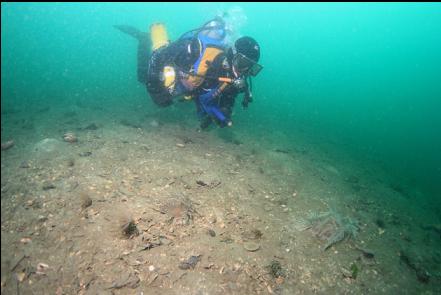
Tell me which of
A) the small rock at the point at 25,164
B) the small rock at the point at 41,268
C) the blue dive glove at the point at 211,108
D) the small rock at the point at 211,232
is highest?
the blue dive glove at the point at 211,108

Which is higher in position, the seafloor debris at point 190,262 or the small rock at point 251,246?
the small rock at point 251,246

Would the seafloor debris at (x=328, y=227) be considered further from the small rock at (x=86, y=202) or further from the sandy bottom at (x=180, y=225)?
the small rock at (x=86, y=202)

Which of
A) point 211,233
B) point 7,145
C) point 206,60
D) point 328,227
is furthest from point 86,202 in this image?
point 328,227

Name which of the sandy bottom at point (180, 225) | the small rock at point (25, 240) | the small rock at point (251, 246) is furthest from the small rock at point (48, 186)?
the small rock at point (251, 246)

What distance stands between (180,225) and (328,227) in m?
3.04

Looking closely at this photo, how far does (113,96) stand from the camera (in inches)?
526

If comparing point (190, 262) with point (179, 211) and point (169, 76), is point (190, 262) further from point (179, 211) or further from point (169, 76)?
point (169, 76)

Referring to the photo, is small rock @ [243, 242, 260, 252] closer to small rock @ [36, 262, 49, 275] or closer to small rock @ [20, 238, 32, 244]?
small rock @ [36, 262, 49, 275]

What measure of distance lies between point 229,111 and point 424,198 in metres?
9.04

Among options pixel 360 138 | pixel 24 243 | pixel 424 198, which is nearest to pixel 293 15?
pixel 360 138

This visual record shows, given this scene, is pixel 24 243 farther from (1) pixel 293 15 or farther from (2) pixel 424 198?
(1) pixel 293 15

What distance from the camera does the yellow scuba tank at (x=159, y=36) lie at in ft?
25.1

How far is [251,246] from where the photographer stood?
468cm

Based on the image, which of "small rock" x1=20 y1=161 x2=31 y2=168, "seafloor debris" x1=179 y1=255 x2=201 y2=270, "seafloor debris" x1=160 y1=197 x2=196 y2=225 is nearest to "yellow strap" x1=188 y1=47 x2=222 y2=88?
"seafloor debris" x1=160 y1=197 x2=196 y2=225
